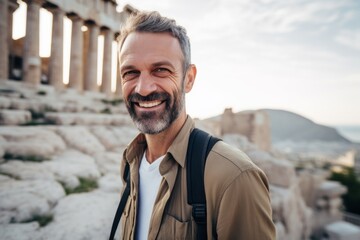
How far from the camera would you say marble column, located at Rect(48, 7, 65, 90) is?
1859 centimetres

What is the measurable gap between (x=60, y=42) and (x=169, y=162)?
20594mm

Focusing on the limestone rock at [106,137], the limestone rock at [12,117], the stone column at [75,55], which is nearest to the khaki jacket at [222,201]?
the limestone rock at [106,137]

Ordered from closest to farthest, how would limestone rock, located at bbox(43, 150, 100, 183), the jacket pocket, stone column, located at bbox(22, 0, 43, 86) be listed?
the jacket pocket
limestone rock, located at bbox(43, 150, 100, 183)
stone column, located at bbox(22, 0, 43, 86)

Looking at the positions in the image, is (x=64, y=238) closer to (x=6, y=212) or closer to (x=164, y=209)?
(x=6, y=212)

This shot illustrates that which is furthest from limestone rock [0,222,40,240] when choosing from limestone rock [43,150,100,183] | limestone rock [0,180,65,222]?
limestone rock [43,150,100,183]

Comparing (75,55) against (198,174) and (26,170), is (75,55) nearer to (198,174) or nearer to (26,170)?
(26,170)

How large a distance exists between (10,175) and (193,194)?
6.18m

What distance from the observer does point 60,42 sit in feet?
62.3

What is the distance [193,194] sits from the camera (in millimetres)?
1690

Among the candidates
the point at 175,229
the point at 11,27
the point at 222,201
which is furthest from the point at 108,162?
the point at 11,27

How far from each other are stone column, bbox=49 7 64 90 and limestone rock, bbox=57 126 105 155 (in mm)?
9669

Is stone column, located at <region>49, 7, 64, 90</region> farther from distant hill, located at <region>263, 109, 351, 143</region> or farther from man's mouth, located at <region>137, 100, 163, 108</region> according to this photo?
distant hill, located at <region>263, 109, 351, 143</region>

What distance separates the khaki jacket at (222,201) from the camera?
60.5 inches

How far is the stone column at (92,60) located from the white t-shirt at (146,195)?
21.2 meters
